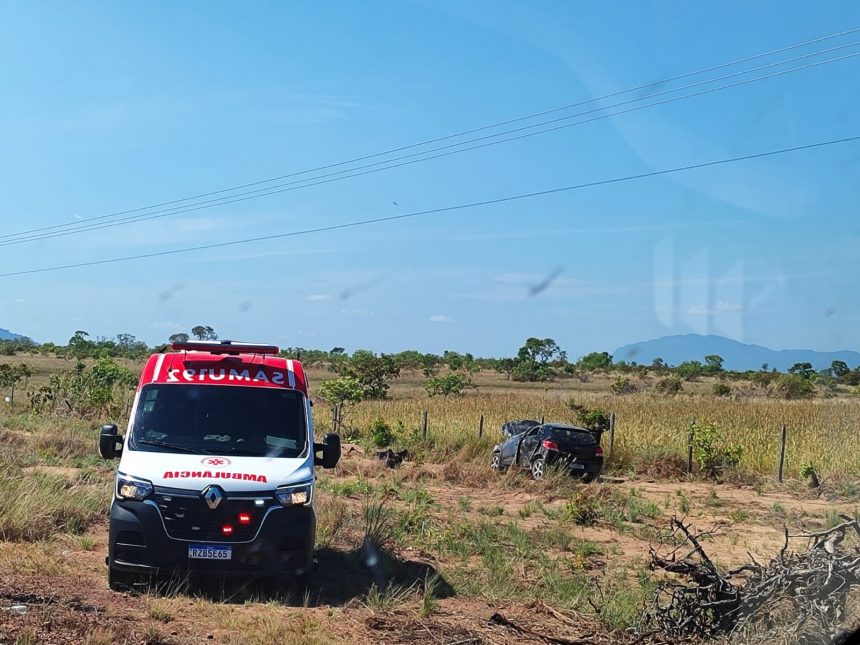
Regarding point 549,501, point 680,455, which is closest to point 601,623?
point 549,501

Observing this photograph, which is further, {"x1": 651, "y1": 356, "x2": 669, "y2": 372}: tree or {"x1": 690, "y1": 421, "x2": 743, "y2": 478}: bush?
{"x1": 651, "y1": 356, "x2": 669, "y2": 372}: tree

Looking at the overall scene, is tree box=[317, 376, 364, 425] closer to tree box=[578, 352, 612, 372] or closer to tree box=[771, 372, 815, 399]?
tree box=[771, 372, 815, 399]

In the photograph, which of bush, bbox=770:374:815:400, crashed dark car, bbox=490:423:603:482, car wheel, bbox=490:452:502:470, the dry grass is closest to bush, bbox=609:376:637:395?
bush, bbox=770:374:815:400

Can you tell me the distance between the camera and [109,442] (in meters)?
8.53

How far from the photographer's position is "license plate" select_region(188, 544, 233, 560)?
7.90 meters

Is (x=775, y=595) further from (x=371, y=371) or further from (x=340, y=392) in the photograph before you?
(x=371, y=371)

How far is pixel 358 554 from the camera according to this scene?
1055cm

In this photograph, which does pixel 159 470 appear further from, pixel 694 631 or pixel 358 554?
pixel 694 631

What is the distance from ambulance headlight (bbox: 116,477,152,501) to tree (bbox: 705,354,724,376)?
8292 cm

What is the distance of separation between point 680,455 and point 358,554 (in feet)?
49.4

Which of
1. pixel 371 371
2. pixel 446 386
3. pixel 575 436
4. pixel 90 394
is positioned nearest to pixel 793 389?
pixel 446 386

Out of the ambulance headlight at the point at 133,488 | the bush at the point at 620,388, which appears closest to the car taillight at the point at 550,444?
the ambulance headlight at the point at 133,488

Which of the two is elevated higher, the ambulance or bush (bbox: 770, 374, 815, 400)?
bush (bbox: 770, 374, 815, 400)

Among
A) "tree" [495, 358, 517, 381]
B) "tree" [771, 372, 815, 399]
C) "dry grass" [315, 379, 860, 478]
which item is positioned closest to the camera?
"dry grass" [315, 379, 860, 478]
